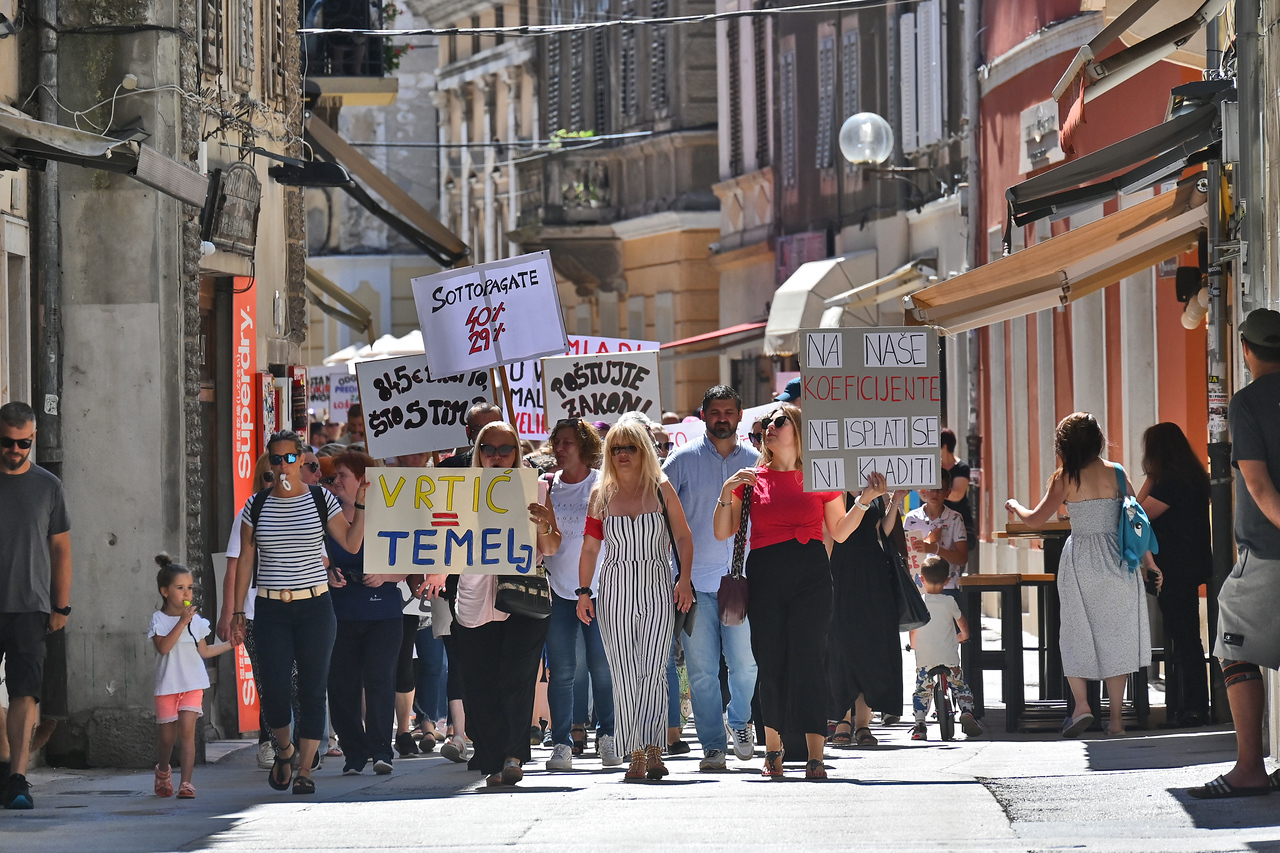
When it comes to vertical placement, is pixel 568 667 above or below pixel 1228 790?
above

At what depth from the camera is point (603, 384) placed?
15984 millimetres

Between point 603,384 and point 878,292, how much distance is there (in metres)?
13.7

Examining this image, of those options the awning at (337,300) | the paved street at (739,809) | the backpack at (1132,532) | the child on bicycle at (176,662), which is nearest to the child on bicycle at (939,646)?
the paved street at (739,809)

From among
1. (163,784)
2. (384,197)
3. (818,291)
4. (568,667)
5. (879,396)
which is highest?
(384,197)

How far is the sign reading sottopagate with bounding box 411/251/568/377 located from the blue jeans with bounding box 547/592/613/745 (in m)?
3.27

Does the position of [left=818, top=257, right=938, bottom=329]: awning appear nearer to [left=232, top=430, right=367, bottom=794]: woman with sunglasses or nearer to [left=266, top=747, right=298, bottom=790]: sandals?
[left=232, top=430, right=367, bottom=794]: woman with sunglasses

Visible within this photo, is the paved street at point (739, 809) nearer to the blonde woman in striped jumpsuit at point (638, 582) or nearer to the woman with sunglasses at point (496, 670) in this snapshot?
the woman with sunglasses at point (496, 670)

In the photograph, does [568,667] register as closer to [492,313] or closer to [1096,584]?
[1096,584]

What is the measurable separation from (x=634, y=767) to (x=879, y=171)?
17.3 meters

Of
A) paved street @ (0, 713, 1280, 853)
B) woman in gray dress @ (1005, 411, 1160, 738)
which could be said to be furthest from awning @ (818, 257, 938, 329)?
paved street @ (0, 713, 1280, 853)

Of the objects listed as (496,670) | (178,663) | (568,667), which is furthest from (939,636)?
(178,663)

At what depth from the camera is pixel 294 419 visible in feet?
56.5

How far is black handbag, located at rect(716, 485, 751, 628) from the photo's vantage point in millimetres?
10727

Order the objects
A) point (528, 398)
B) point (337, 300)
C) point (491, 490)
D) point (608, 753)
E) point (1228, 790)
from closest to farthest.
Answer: point (1228, 790), point (491, 490), point (608, 753), point (528, 398), point (337, 300)
